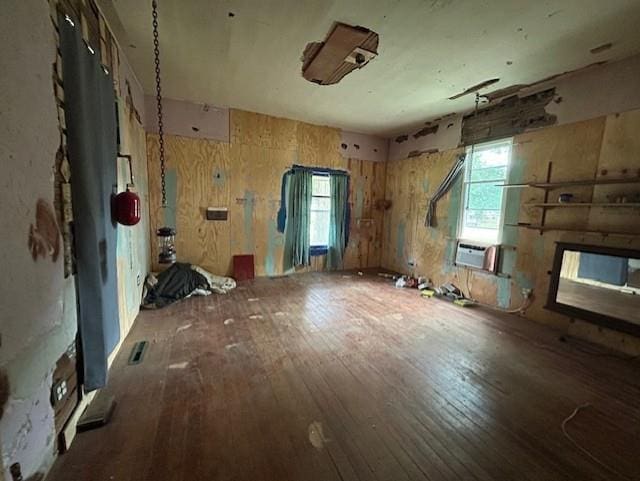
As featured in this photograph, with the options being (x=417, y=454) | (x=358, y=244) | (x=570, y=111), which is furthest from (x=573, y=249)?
(x=358, y=244)

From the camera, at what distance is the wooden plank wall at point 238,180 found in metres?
4.32

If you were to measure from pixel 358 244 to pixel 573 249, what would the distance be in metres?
3.57

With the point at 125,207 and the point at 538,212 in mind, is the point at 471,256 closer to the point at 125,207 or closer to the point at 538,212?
the point at 538,212

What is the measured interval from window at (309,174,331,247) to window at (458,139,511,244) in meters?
2.42

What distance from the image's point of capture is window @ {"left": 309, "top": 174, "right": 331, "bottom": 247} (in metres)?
5.39

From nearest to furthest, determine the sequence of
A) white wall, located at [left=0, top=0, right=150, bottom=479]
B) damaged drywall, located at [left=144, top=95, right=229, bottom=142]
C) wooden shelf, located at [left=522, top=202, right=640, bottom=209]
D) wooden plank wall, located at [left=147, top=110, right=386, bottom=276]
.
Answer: white wall, located at [left=0, top=0, right=150, bottom=479], wooden shelf, located at [left=522, top=202, right=640, bottom=209], damaged drywall, located at [left=144, top=95, right=229, bottom=142], wooden plank wall, located at [left=147, top=110, right=386, bottom=276]

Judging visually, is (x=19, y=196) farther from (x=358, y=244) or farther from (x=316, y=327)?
(x=358, y=244)

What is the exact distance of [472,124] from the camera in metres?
4.16

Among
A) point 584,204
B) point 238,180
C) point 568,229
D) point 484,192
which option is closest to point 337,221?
point 238,180

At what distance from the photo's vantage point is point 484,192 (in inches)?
158

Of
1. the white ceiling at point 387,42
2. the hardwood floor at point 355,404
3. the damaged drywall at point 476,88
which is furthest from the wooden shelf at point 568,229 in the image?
the damaged drywall at point 476,88

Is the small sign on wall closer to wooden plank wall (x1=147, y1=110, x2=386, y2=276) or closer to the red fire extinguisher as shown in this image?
wooden plank wall (x1=147, y1=110, x2=386, y2=276)

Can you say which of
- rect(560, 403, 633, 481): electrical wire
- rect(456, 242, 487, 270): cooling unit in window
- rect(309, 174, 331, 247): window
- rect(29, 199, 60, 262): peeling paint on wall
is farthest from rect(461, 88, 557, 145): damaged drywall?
rect(29, 199, 60, 262): peeling paint on wall

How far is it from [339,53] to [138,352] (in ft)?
11.0
